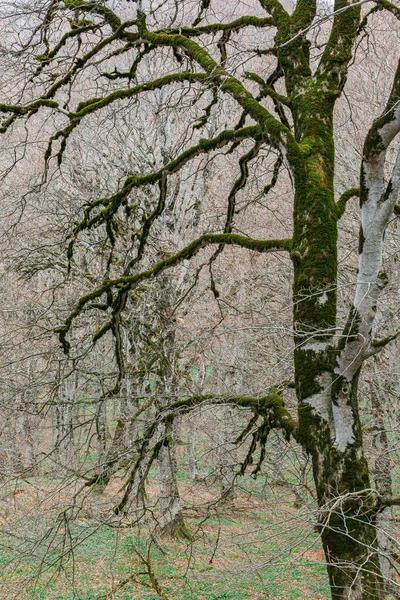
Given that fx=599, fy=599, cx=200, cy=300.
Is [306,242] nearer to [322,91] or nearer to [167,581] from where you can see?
[322,91]

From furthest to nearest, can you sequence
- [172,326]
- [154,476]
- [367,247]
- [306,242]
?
[154,476] < [172,326] < [306,242] < [367,247]

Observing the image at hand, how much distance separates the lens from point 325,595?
439 inches

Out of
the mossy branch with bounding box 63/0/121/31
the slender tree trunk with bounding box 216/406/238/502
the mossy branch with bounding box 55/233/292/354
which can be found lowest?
the slender tree trunk with bounding box 216/406/238/502

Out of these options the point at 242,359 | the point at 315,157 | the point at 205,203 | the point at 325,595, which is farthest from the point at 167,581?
the point at 315,157

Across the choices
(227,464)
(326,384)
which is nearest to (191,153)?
(326,384)

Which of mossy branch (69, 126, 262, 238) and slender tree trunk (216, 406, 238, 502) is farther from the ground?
mossy branch (69, 126, 262, 238)

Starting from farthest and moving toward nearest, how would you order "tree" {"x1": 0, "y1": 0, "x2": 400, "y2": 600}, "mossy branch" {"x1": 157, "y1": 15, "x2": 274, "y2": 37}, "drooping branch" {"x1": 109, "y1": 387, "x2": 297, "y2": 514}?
"mossy branch" {"x1": 157, "y1": 15, "x2": 274, "y2": 37}
"drooping branch" {"x1": 109, "y1": 387, "x2": 297, "y2": 514}
"tree" {"x1": 0, "y1": 0, "x2": 400, "y2": 600}

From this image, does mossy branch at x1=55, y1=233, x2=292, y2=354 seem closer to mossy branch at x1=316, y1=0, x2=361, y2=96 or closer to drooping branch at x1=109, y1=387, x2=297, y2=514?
drooping branch at x1=109, y1=387, x2=297, y2=514

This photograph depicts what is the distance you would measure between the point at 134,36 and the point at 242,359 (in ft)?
25.6

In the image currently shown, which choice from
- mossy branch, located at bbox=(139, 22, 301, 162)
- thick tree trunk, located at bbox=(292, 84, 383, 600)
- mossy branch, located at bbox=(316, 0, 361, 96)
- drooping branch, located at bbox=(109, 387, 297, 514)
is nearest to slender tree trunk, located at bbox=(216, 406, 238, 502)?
drooping branch, located at bbox=(109, 387, 297, 514)

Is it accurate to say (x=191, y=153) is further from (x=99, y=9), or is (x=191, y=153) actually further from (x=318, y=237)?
(x=99, y=9)

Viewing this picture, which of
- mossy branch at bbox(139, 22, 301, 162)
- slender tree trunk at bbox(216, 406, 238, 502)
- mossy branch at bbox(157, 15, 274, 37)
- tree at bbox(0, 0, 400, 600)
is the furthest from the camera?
mossy branch at bbox(157, 15, 274, 37)

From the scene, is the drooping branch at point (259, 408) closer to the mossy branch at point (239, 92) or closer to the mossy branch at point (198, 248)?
the mossy branch at point (198, 248)

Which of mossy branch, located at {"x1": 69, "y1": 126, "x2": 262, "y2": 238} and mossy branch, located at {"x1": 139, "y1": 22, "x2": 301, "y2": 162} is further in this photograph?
mossy branch, located at {"x1": 69, "y1": 126, "x2": 262, "y2": 238}
